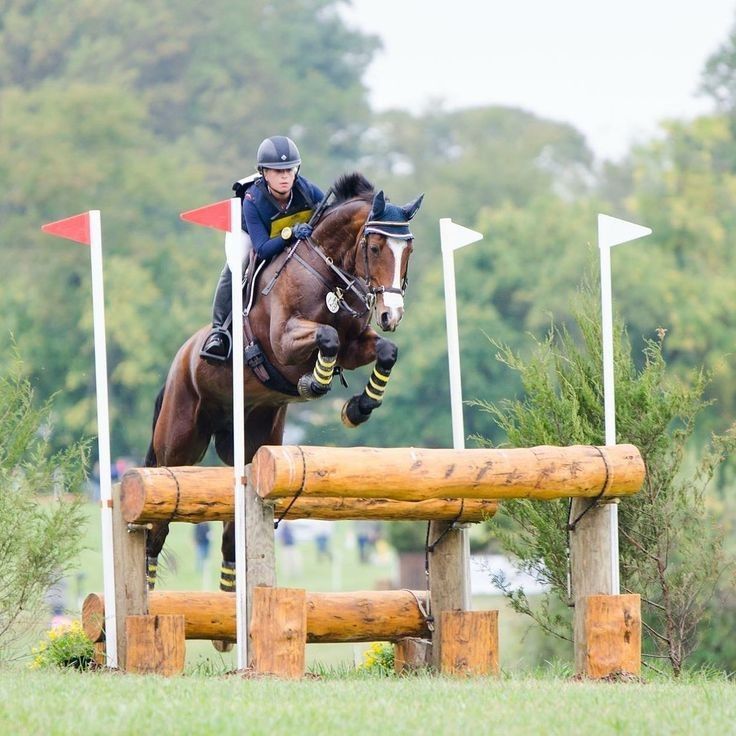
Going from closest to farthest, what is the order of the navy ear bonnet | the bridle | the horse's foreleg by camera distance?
1. the navy ear bonnet
2. the horse's foreleg
3. the bridle

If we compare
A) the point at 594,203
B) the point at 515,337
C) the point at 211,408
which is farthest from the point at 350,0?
the point at 211,408

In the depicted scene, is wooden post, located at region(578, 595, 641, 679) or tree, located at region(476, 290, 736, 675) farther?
tree, located at region(476, 290, 736, 675)

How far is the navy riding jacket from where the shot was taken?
883 centimetres

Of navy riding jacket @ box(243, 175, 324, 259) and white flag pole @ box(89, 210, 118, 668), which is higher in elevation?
navy riding jacket @ box(243, 175, 324, 259)

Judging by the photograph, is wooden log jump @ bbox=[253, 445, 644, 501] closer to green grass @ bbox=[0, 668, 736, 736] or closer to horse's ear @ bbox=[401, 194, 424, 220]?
green grass @ bbox=[0, 668, 736, 736]

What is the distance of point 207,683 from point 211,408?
3.13 m

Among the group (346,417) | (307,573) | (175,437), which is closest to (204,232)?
(307,573)

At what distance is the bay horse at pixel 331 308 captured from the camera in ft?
26.6

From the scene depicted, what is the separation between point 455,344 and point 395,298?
0.59m

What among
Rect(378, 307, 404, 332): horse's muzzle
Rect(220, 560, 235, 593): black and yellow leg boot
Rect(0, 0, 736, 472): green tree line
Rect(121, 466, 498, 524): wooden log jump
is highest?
Rect(0, 0, 736, 472): green tree line

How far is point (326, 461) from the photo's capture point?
7.06 metres

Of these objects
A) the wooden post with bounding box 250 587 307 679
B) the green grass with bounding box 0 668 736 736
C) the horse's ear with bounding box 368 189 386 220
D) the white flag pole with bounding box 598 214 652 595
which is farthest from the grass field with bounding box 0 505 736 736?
the horse's ear with bounding box 368 189 386 220

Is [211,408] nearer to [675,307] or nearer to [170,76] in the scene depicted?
[675,307]

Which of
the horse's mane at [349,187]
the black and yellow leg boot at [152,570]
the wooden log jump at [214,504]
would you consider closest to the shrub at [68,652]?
the wooden log jump at [214,504]
